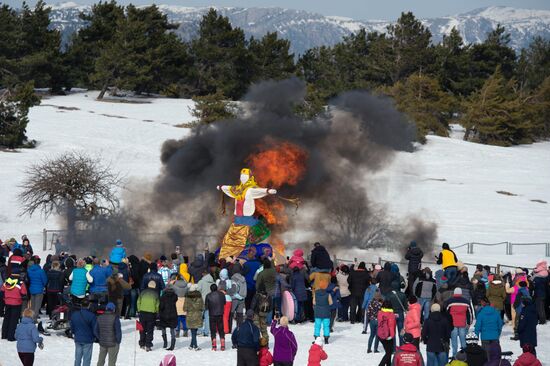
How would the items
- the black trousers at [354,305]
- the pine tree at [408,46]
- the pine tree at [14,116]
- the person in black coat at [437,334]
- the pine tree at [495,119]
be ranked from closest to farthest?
1. the person in black coat at [437,334]
2. the black trousers at [354,305]
3. the pine tree at [14,116]
4. the pine tree at [495,119]
5. the pine tree at [408,46]

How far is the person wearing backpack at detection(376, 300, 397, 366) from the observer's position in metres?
18.5

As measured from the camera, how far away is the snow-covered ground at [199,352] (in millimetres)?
18672

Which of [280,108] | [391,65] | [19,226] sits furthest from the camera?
[391,65]

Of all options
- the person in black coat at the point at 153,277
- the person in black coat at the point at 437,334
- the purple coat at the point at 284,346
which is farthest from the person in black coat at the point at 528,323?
the person in black coat at the point at 153,277

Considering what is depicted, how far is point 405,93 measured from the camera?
8794 cm

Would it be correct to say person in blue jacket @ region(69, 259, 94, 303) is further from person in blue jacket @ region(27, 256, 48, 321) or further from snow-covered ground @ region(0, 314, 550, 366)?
snow-covered ground @ region(0, 314, 550, 366)

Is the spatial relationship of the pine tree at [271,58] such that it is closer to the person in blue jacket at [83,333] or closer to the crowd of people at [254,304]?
the crowd of people at [254,304]

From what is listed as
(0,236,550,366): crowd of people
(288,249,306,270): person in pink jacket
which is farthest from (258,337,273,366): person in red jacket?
(288,249,306,270): person in pink jacket

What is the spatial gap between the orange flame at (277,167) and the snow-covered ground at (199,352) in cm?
1024

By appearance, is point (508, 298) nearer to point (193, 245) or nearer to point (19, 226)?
point (193, 245)

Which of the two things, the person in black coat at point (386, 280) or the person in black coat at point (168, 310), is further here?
the person in black coat at point (386, 280)

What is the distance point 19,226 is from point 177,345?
22.3m

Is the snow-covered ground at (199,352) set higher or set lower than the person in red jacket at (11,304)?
lower

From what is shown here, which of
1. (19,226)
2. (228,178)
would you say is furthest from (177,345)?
(19,226)
